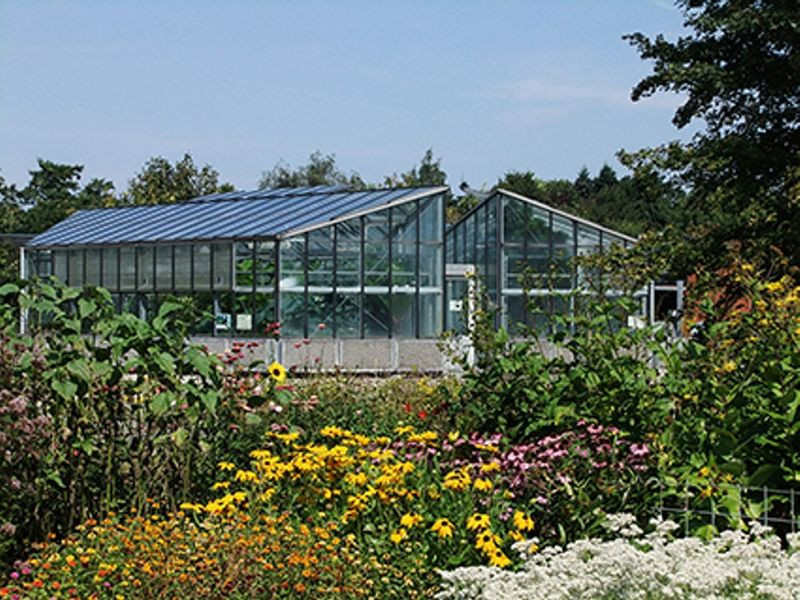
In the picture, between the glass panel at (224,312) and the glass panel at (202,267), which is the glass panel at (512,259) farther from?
the glass panel at (202,267)

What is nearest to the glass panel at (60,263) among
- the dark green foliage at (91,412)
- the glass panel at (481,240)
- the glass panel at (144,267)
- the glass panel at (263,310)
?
the glass panel at (144,267)

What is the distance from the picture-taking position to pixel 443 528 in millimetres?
5953

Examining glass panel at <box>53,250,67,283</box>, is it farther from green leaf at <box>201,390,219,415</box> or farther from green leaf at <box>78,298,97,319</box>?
green leaf at <box>201,390,219,415</box>

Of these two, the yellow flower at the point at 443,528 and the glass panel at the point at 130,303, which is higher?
the glass panel at the point at 130,303

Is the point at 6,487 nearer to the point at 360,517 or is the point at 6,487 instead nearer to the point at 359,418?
the point at 360,517

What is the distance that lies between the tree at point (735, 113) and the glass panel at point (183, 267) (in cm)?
1126

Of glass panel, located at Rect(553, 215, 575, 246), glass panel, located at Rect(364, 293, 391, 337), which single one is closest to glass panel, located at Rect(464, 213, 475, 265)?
glass panel, located at Rect(553, 215, 575, 246)

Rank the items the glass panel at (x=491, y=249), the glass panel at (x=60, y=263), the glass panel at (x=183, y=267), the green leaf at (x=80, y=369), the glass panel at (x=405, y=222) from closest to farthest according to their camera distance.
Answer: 1. the green leaf at (x=80, y=369)
2. the glass panel at (x=405, y=222)
3. the glass panel at (x=183, y=267)
4. the glass panel at (x=491, y=249)
5. the glass panel at (x=60, y=263)

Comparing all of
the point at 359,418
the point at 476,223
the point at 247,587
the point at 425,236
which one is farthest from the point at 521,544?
the point at 476,223

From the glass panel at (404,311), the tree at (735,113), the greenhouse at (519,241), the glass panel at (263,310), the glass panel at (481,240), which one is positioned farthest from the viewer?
the glass panel at (481,240)

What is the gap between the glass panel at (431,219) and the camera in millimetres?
29156

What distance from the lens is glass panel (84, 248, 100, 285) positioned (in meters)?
33.0

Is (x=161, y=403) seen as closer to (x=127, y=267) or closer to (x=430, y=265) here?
(x=430, y=265)

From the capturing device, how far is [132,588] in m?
5.68
